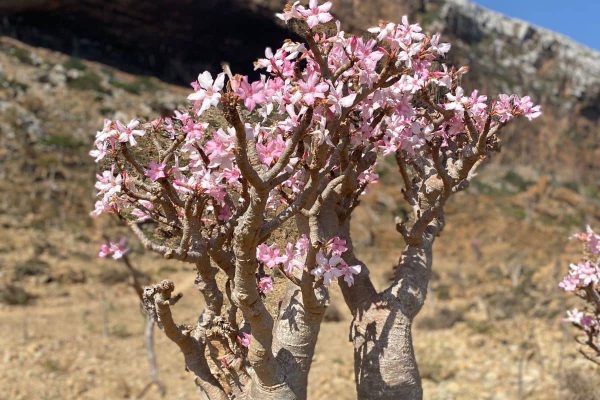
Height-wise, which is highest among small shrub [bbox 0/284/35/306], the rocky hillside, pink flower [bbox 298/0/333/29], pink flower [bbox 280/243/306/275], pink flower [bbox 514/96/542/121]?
the rocky hillside

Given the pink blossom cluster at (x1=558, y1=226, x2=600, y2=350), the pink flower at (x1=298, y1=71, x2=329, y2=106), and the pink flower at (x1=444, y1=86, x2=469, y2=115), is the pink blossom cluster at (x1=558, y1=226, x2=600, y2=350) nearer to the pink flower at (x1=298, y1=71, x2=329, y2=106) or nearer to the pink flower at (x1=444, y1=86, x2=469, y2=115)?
the pink flower at (x1=444, y1=86, x2=469, y2=115)

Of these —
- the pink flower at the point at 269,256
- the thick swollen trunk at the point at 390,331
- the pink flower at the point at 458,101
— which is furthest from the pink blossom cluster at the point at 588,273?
the pink flower at the point at 269,256

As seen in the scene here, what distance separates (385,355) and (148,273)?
13.4 metres

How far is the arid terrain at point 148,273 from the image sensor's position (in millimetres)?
7914

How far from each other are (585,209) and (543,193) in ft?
8.20

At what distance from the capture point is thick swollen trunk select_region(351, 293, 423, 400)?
109 inches

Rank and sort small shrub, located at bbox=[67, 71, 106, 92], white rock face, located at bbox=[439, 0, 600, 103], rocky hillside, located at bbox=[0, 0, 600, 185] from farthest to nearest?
white rock face, located at bbox=[439, 0, 600, 103], rocky hillside, located at bbox=[0, 0, 600, 185], small shrub, located at bbox=[67, 71, 106, 92]

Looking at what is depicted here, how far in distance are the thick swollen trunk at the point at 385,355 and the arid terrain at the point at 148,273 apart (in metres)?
2.02

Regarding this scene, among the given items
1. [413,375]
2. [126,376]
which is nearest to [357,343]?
[413,375]

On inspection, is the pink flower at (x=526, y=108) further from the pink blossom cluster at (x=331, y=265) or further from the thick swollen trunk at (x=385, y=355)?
the thick swollen trunk at (x=385, y=355)

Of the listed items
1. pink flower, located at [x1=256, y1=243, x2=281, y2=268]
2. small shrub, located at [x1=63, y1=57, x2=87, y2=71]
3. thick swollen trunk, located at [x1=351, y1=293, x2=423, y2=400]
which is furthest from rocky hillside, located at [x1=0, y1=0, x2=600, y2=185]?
pink flower, located at [x1=256, y1=243, x2=281, y2=268]

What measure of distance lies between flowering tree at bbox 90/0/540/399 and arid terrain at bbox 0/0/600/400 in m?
1.62

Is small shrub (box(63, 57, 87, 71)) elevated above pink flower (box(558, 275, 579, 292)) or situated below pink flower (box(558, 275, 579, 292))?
above

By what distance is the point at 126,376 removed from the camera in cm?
834
